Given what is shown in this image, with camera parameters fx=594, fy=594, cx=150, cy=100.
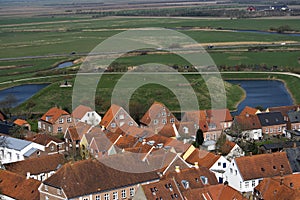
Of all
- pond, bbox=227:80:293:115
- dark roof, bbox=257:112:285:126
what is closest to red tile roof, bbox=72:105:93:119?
dark roof, bbox=257:112:285:126

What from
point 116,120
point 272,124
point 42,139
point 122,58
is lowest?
point 122,58

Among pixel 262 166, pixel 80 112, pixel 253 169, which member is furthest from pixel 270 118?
pixel 253 169

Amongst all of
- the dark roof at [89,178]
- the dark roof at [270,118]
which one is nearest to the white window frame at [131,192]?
the dark roof at [89,178]

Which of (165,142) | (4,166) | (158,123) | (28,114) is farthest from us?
(28,114)

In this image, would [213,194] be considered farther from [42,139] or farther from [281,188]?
[42,139]

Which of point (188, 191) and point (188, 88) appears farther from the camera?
point (188, 88)

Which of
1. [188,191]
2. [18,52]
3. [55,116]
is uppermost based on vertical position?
[188,191]

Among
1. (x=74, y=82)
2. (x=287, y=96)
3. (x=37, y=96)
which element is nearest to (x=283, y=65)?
(x=287, y=96)

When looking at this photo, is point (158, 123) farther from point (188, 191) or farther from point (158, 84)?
point (158, 84)
